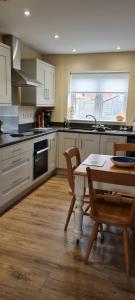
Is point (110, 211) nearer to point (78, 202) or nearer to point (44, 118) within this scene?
point (78, 202)

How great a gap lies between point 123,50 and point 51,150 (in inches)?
87.6

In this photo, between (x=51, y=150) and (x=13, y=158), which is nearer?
(x=13, y=158)

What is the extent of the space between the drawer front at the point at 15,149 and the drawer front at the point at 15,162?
5 centimetres

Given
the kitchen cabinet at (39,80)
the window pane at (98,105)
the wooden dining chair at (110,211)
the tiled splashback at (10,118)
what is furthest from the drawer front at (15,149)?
the window pane at (98,105)

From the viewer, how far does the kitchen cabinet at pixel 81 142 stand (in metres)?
4.14

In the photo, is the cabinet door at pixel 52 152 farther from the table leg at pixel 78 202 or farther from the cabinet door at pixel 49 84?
the table leg at pixel 78 202

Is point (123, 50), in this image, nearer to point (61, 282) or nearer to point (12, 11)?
point (12, 11)

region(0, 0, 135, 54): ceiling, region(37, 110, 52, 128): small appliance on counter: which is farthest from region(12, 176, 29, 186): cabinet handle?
region(0, 0, 135, 54): ceiling

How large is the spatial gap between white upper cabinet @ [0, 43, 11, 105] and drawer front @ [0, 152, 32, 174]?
78 cm

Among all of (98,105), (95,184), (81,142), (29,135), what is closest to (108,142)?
(81,142)

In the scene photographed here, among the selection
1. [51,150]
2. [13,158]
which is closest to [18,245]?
[13,158]

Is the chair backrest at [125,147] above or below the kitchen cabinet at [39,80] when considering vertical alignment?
below

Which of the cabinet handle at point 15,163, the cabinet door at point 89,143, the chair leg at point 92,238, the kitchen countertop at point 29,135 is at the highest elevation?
the kitchen countertop at point 29,135

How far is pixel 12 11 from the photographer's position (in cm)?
250
